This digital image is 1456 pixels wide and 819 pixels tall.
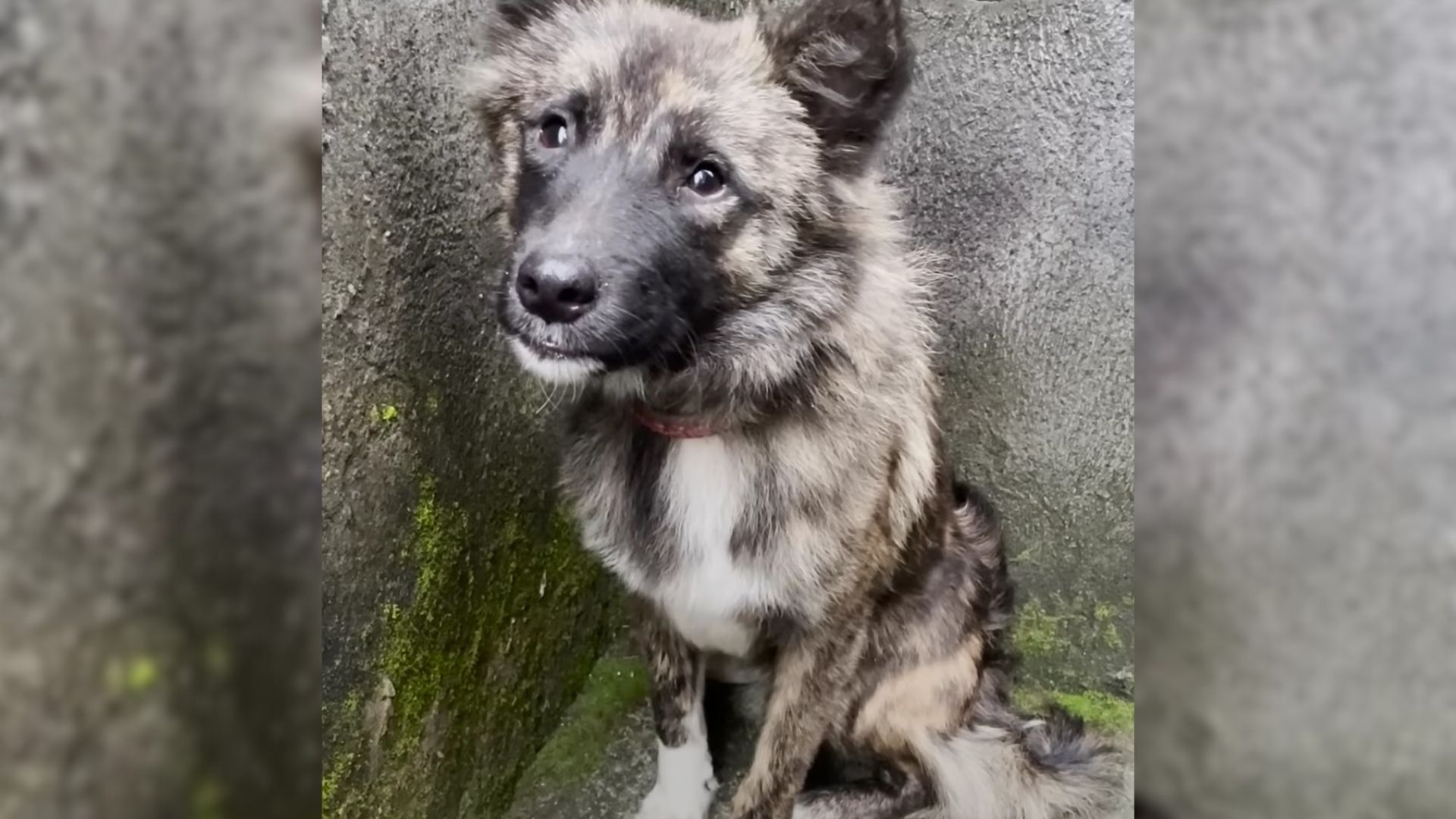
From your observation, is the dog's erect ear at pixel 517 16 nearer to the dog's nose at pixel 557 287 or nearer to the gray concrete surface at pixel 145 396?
the dog's nose at pixel 557 287

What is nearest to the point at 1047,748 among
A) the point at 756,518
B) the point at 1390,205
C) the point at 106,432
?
the point at 756,518

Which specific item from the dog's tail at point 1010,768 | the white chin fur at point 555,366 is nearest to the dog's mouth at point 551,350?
the white chin fur at point 555,366

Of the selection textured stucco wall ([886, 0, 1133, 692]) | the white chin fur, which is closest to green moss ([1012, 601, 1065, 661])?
textured stucco wall ([886, 0, 1133, 692])

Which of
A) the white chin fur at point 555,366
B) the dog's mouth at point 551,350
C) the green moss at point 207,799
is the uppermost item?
the dog's mouth at point 551,350

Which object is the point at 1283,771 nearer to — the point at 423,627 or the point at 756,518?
the point at 756,518

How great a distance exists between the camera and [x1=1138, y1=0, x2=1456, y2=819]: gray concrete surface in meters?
0.81

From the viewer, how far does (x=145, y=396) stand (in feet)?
1.89

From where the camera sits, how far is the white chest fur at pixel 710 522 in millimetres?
1398

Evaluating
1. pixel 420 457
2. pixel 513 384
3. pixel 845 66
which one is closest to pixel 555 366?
pixel 420 457

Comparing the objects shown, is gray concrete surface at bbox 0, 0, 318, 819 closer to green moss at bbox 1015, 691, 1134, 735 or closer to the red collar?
the red collar

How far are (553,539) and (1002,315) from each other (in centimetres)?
86

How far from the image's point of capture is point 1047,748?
1.59 m

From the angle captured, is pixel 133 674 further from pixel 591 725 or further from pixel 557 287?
pixel 591 725

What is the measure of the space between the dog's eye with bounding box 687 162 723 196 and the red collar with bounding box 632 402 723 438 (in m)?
0.33
